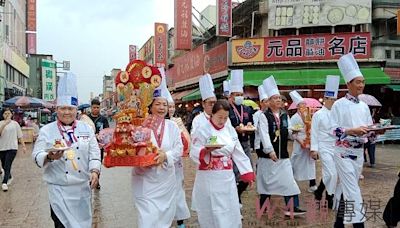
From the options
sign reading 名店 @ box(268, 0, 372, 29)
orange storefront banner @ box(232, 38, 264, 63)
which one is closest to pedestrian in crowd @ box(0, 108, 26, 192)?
orange storefront banner @ box(232, 38, 264, 63)

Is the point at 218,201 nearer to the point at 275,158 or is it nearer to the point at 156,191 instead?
the point at 156,191

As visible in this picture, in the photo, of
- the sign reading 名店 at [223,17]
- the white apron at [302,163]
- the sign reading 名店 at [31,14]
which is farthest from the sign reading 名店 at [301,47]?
the sign reading 名店 at [31,14]

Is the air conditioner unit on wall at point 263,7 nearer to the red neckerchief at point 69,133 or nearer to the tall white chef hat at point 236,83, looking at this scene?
the tall white chef hat at point 236,83

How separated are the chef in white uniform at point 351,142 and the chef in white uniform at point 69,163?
272 centimetres

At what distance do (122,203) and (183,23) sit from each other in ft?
66.8

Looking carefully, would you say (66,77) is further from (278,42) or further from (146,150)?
(278,42)

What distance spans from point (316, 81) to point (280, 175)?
1361cm

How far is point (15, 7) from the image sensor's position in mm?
36375

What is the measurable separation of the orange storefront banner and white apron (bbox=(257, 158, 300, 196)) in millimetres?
14903

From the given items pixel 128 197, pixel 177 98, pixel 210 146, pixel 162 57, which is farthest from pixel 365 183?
pixel 162 57

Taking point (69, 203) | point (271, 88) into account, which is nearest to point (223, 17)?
point (271, 88)

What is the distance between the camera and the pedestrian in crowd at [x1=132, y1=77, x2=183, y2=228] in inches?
170

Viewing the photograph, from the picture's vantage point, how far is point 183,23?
2677 centimetres

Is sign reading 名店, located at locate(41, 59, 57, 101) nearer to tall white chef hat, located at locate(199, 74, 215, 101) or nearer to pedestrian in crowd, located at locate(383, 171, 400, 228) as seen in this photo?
tall white chef hat, located at locate(199, 74, 215, 101)
